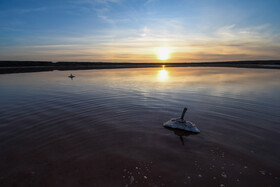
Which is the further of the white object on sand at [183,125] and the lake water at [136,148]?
the white object on sand at [183,125]

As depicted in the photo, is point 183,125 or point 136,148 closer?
point 136,148

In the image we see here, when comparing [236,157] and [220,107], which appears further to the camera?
[220,107]

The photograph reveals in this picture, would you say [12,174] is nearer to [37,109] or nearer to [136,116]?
[136,116]

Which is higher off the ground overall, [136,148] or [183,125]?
[183,125]

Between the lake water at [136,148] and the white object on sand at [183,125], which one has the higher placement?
the white object on sand at [183,125]

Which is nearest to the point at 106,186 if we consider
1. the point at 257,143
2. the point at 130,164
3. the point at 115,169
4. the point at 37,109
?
the point at 115,169

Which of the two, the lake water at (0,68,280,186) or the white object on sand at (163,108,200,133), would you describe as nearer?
the lake water at (0,68,280,186)

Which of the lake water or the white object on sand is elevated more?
the white object on sand

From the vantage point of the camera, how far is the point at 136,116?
28.0 feet

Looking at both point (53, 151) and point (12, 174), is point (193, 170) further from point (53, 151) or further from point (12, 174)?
point (12, 174)

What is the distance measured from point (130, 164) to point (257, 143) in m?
5.06

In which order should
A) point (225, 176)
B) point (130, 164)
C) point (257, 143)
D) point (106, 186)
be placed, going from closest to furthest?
point (106, 186), point (225, 176), point (130, 164), point (257, 143)

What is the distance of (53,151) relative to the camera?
17.1 feet

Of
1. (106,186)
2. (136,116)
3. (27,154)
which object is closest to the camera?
(106,186)
